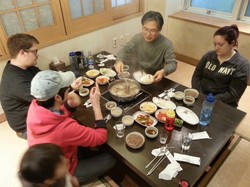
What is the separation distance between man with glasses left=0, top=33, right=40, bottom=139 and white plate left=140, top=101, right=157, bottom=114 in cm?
90

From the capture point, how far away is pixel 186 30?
3381 mm

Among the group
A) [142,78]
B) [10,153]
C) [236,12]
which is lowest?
[10,153]

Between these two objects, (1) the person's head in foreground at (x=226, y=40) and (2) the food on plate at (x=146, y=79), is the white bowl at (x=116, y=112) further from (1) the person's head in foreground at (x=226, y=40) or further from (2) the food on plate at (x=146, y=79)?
(1) the person's head in foreground at (x=226, y=40)

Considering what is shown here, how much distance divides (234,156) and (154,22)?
4.57ft

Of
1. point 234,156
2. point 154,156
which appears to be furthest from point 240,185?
point 154,156

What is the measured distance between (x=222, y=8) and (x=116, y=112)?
2.88 meters

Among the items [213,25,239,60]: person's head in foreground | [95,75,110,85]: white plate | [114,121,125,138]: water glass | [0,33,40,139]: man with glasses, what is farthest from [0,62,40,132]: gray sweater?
[213,25,239,60]: person's head in foreground

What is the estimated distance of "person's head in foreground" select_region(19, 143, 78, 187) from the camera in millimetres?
849

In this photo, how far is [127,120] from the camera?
4.85 feet

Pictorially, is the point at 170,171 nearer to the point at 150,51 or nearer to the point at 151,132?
the point at 151,132

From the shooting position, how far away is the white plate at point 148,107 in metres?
1.57

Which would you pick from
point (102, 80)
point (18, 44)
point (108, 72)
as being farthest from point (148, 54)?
point (18, 44)

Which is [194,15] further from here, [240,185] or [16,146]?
[16,146]

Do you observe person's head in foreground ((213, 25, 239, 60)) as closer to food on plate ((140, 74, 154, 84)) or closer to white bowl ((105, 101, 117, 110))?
food on plate ((140, 74, 154, 84))
